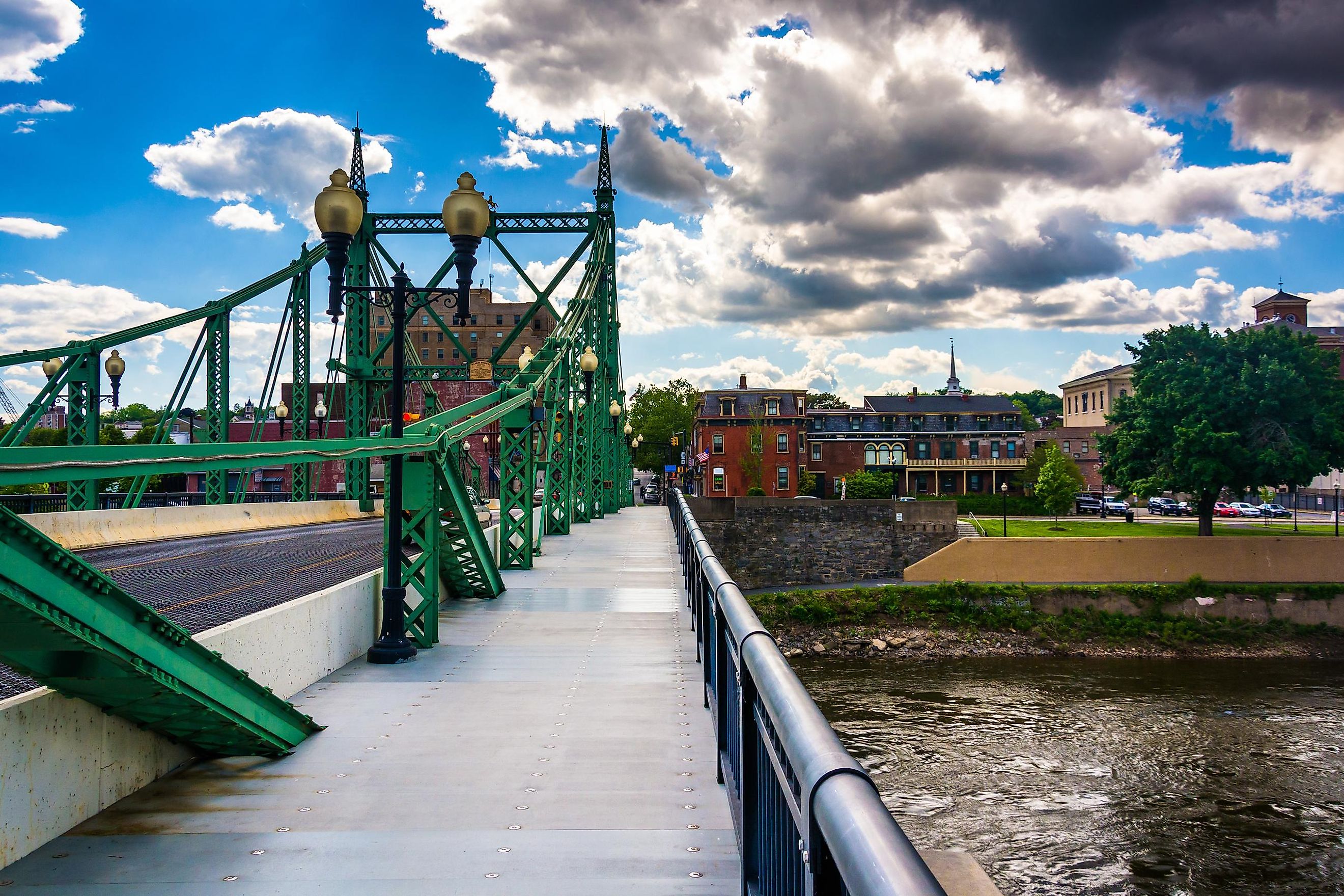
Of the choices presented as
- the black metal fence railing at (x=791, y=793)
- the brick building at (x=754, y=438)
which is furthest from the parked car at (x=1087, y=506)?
the black metal fence railing at (x=791, y=793)

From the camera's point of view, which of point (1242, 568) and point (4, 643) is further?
point (1242, 568)

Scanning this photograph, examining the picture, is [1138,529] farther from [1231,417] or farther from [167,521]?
[167,521]

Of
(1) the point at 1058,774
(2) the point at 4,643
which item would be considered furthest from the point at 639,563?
(2) the point at 4,643

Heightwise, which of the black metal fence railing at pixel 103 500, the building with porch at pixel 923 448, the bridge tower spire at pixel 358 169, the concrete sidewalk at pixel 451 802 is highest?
the bridge tower spire at pixel 358 169

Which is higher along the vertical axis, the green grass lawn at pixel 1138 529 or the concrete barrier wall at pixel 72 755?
the concrete barrier wall at pixel 72 755

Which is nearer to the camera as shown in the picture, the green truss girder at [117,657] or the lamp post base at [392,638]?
the green truss girder at [117,657]

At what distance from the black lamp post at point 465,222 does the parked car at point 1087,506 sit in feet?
212

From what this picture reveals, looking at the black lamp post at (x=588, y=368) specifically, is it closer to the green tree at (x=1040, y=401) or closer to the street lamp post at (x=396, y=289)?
the street lamp post at (x=396, y=289)

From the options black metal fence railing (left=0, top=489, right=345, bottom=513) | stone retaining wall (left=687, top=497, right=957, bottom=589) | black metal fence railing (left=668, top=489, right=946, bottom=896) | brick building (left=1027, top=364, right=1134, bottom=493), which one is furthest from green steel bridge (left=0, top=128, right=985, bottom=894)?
brick building (left=1027, top=364, right=1134, bottom=493)

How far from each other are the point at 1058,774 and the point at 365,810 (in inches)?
826

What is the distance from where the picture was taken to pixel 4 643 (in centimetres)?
390

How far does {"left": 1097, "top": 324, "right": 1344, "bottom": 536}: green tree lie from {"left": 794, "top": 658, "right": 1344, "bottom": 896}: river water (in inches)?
427

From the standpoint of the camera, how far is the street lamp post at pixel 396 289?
29.3 feet

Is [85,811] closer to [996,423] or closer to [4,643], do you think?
[4,643]
